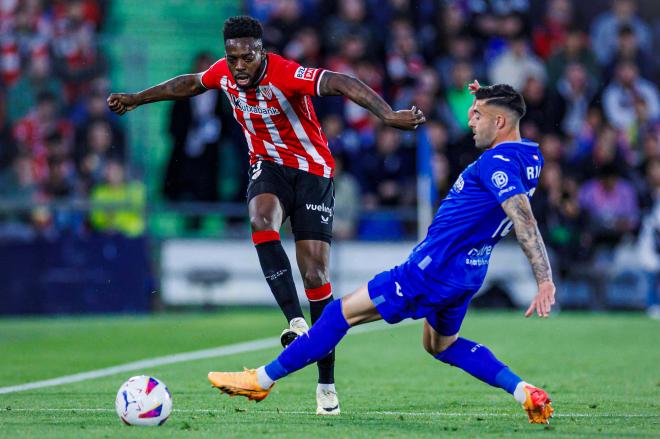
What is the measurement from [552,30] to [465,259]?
13.8m

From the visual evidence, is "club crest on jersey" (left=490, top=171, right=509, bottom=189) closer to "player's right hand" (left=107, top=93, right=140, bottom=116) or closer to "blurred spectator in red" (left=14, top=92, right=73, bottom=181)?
"player's right hand" (left=107, top=93, right=140, bottom=116)

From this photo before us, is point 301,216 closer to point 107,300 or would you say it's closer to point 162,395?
point 162,395

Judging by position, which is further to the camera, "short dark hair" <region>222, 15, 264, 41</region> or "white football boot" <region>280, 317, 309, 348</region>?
"short dark hair" <region>222, 15, 264, 41</region>

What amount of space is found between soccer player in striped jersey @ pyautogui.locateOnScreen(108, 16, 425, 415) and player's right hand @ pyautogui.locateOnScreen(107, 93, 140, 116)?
166 millimetres

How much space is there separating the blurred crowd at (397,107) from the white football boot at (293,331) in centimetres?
993

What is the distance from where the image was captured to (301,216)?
7.57 m

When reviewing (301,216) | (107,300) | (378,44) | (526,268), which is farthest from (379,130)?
(301,216)

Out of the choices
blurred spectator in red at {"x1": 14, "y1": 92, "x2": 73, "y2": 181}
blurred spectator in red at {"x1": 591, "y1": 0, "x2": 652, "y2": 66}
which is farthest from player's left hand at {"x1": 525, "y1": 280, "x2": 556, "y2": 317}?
blurred spectator in red at {"x1": 591, "y1": 0, "x2": 652, "y2": 66}

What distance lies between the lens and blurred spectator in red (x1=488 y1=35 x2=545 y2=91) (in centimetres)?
1838

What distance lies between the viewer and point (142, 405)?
614 cm

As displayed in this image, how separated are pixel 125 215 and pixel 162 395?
10772 millimetres

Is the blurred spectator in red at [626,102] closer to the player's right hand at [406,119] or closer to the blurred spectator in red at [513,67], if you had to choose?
the blurred spectator in red at [513,67]

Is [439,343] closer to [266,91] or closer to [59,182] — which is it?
[266,91]

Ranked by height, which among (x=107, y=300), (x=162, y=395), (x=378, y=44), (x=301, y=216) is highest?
(x=378, y=44)
